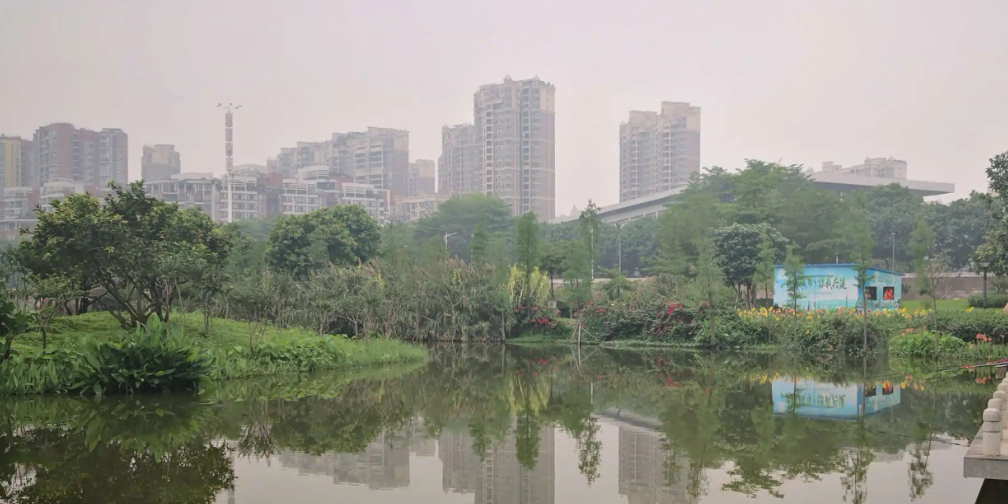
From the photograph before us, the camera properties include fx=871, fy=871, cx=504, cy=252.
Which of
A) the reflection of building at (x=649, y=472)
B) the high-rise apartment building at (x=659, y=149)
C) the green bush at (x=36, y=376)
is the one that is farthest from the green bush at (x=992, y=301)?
the high-rise apartment building at (x=659, y=149)

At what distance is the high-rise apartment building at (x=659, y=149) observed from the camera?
7969 centimetres

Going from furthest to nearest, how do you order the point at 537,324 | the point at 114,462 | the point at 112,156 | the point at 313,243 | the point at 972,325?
the point at 112,156 < the point at 313,243 < the point at 537,324 < the point at 972,325 < the point at 114,462

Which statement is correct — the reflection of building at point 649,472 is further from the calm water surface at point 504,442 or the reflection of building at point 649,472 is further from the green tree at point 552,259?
the green tree at point 552,259

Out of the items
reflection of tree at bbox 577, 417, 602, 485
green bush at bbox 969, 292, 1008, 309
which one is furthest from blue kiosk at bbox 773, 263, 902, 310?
reflection of tree at bbox 577, 417, 602, 485

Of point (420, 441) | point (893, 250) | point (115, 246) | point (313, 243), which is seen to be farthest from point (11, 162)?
point (420, 441)

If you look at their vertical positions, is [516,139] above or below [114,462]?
above

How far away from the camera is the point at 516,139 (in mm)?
78688

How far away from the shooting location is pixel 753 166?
4447 centimetres

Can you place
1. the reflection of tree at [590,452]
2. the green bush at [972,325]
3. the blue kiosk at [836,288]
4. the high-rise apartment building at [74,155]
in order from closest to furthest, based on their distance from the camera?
the reflection of tree at [590,452] < the green bush at [972,325] < the blue kiosk at [836,288] < the high-rise apartment building at [74,155]

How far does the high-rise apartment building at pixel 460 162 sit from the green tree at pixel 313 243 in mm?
49940

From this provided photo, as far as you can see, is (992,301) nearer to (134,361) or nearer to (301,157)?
(134,361)

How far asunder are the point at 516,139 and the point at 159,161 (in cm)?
4302

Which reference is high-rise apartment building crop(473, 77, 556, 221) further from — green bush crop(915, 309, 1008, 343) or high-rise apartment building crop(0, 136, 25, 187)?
green bush crop(915, 309, 1008, 343)

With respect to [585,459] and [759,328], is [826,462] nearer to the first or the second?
[585,459]
